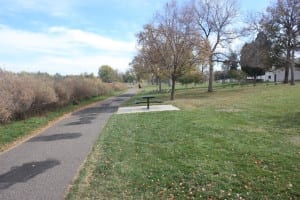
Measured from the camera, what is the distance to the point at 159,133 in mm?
9641

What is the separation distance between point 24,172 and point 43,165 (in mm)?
526

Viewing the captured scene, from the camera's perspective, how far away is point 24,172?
6.16 m

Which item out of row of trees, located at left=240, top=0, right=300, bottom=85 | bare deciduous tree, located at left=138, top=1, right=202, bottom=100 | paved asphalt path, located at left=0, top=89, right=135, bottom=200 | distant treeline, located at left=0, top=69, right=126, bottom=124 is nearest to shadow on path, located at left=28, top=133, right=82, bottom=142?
paved asphalt path, located at left=0, top=89, right=135, bottom=200

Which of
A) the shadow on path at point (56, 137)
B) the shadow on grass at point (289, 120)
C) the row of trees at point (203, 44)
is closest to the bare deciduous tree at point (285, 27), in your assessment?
the row of trees at point (203, 44)

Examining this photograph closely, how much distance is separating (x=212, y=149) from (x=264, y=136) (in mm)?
2037

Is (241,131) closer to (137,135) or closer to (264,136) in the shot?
(264,136)

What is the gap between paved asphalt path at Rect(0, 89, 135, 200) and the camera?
509cm

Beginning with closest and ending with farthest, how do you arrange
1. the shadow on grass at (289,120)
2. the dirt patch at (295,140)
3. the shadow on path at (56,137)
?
the dirt patch at (295,140), the shadow on path at (56,137), the shadow on grass at (289,120)

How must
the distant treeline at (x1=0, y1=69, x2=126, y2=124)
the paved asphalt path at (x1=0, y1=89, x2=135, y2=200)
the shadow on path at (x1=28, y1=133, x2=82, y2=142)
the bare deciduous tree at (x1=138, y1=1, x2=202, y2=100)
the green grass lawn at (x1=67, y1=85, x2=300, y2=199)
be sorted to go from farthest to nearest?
the bare deciduous tree at (x1=138, y1=1, x2=202, y2=100) → the distant treeline at (x1=0, y1=69, x2=126, y2=124) → the shadow on path at (x1=28, y1=133, x2=82, y2=142) → the paved asphalt path at (x1=0, y1=89, x2=135, y2=200) → the green grass lawn at (x1=67, y1=85, x2=300, y2=199)

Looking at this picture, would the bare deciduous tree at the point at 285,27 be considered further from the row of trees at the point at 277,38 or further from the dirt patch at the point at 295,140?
the dirt patch at the point at 295,140

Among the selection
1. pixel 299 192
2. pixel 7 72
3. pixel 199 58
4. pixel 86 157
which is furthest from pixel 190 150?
pixel 199 58

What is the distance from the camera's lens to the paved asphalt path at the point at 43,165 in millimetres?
5086

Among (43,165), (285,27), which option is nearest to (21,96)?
(43,165)

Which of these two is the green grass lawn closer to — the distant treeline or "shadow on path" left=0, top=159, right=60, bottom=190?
"shadow on path" left=0, top=159, right=60, bottom=190
